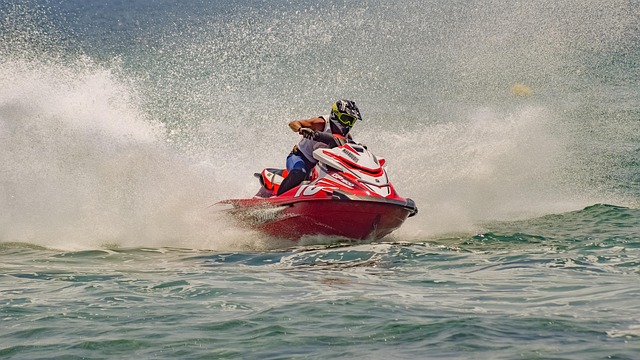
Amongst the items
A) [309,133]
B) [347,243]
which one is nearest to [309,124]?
[309,133]

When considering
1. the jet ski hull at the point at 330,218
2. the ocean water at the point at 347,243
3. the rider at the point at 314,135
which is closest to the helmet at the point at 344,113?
the rider at the point at 314,135

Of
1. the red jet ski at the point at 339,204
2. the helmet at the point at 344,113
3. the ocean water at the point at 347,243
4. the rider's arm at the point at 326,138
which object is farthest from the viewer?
the helmet at the point at 344,113

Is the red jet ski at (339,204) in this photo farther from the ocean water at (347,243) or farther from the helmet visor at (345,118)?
the helmet visor at (345,118)

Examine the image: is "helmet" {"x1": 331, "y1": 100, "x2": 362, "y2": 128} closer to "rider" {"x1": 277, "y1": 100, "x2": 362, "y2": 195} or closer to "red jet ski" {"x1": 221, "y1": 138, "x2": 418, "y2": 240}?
"rider" {"x1": 277, "y1": 100, "x2": 362, "y2": 195}

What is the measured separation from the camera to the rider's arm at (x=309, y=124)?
11.5 meters

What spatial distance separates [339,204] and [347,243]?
1.96ft

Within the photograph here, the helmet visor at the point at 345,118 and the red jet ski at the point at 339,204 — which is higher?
the helmet visor at the point at 345,118

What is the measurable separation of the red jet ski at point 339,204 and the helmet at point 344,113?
48 centimetres

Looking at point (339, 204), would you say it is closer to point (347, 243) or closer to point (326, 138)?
point (347, 243)

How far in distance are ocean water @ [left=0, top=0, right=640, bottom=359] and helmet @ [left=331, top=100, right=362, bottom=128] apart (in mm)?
1539

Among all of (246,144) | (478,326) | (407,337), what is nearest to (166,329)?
(407,337)

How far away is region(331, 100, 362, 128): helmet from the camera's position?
37.6 ft

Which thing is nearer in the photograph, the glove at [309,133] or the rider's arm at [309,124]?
the glove at [309,133]

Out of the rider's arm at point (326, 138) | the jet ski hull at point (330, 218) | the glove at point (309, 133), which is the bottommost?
the jet ski hull at point (330, 218)
